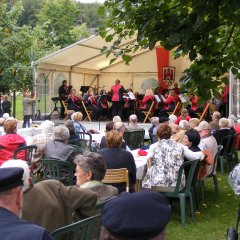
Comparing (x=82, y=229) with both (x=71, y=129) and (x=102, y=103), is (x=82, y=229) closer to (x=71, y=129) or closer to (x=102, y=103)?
(x=71, y=129)

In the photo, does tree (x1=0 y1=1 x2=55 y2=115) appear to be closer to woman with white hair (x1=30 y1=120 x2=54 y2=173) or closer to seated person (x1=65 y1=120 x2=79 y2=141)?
seated person (x1=65 y1=120 x2=79 y2=141)

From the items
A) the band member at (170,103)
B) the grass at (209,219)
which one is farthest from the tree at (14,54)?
the grass at (209,219)

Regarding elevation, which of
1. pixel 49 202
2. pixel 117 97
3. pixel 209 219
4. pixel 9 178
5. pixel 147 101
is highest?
pixel 117 97

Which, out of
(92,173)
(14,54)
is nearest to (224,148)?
(92,173)

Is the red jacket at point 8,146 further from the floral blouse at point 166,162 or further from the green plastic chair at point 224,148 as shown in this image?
the green plastic chair at point 224,148

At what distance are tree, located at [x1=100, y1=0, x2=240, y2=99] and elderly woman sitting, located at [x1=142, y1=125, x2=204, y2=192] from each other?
96cm

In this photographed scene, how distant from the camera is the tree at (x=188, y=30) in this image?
415 centimetres

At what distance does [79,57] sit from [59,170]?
13579 millimetres

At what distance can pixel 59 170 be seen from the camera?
558cm

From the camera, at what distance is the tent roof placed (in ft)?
55.5

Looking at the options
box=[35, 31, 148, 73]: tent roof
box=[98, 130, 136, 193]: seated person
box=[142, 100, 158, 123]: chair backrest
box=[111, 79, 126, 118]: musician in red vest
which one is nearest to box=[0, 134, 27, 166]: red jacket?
box=[98, 130, 136, 193]: seated person

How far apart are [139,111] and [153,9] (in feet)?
42.6

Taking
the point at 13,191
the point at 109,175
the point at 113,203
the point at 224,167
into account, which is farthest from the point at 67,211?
the point at 224,167

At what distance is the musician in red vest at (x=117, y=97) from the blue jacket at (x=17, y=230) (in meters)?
15.0
